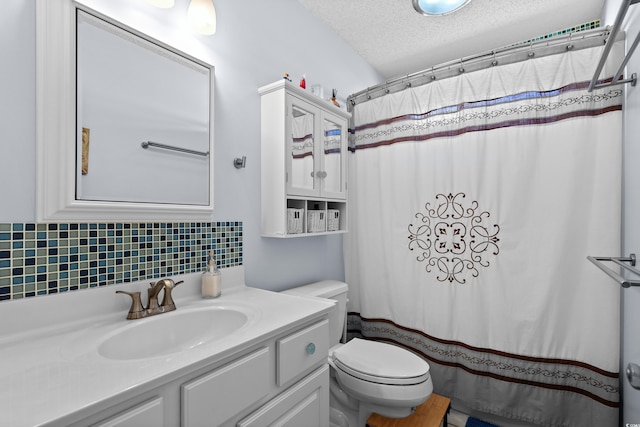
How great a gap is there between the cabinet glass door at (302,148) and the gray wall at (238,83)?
0.19 m

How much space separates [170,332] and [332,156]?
1255 mm

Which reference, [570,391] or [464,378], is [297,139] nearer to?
[464,378]

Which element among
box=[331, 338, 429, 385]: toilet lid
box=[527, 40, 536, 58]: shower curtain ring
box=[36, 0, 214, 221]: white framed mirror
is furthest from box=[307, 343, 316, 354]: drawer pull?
box=[527, 40, 536, 58]: shower curtain ring

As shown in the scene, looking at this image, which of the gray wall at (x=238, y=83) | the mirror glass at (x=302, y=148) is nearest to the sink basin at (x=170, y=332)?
the gray wall at (x=238, y=83)

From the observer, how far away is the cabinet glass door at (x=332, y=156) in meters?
1.81

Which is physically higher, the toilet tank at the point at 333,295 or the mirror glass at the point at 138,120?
the mirror glass at the point at 138,120

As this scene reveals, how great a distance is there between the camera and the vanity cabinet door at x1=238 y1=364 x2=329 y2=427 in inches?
36.3

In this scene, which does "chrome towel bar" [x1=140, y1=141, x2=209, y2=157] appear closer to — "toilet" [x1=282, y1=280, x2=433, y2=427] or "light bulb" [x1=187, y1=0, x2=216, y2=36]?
"light bulb" [x1=187, y1=0, x2=216, y2=36]

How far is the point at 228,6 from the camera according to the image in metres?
1.45

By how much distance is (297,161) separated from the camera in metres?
1.61

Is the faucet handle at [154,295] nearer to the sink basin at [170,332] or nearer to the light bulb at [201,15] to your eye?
the sink basin at [170,332]

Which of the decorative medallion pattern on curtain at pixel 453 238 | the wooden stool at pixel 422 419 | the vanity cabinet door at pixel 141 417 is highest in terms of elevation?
the decorative medallion pattern on curtain at pixel 453 238

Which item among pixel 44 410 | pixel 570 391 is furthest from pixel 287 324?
pixel 570 391

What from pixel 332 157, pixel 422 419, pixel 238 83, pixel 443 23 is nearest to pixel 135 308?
pixel 238 83
